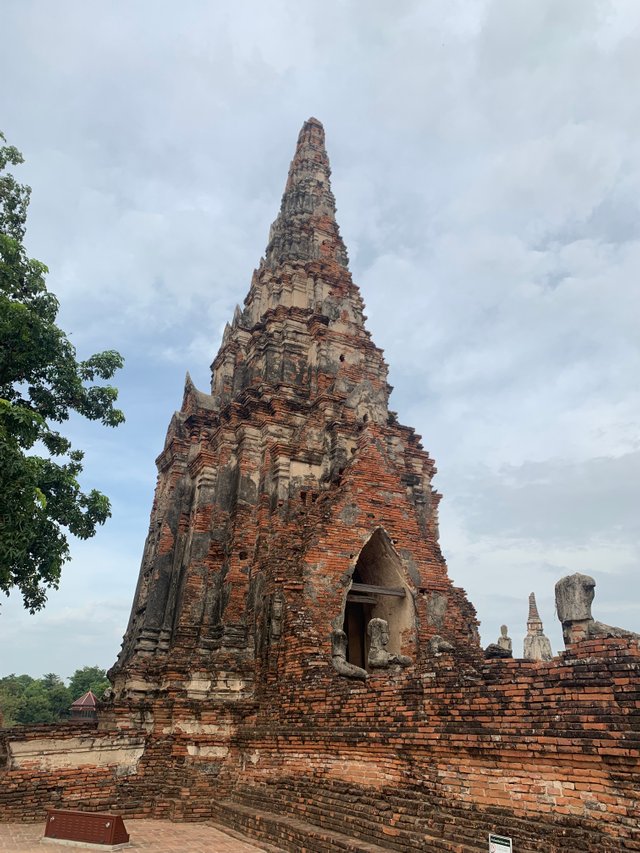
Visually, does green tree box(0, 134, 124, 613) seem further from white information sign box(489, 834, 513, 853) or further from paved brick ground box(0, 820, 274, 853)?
white information sign box(489, 834, 513, 853)

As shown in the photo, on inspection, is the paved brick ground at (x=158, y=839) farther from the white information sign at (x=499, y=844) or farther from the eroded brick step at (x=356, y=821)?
the white information sign at (x=499, y=844)

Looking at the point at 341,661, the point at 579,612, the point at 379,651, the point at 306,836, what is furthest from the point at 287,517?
the point at 579,612

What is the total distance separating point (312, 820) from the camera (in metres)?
8.90

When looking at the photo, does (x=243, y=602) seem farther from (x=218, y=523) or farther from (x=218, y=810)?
(x=218, y=810)

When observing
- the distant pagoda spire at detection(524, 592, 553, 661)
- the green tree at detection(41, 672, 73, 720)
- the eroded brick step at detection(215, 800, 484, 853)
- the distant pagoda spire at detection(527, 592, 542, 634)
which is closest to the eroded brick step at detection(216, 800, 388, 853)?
the eroded brick step at detection(215, 800, 484, 853)

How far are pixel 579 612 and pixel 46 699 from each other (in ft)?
175

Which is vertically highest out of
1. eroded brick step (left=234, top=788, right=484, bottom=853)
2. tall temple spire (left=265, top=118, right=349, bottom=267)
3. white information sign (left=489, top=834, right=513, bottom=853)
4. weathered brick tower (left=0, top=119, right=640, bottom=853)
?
tall temple spire (left=265, top=118, right=349, bottom=267)

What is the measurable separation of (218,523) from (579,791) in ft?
35.6

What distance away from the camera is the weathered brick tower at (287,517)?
12797 millimetres

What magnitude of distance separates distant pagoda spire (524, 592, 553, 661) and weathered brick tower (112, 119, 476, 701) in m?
6.16

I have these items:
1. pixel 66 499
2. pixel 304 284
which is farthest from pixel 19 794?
pixel 304 284

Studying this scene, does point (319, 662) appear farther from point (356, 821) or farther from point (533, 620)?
point (533, 620)

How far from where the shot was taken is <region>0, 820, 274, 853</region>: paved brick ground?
28.3ft

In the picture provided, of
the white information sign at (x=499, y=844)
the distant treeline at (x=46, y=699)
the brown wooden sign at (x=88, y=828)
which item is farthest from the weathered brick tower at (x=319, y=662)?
the distant treeline at (x=46, y=699)
